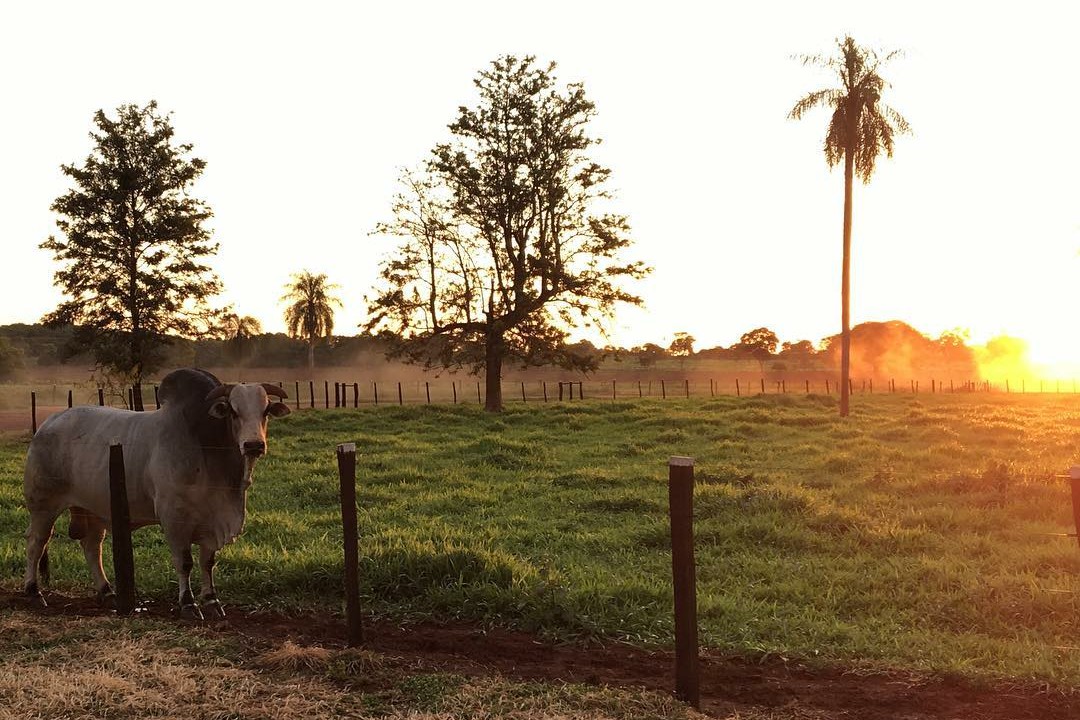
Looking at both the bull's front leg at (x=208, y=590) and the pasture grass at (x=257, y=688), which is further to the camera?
the bull's front leg at (x=208, y=590)

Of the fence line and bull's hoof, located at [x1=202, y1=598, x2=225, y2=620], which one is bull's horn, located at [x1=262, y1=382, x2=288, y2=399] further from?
the fence line

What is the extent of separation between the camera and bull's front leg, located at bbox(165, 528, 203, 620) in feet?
24.1

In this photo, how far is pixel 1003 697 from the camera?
5637mm

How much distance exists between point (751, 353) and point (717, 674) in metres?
135

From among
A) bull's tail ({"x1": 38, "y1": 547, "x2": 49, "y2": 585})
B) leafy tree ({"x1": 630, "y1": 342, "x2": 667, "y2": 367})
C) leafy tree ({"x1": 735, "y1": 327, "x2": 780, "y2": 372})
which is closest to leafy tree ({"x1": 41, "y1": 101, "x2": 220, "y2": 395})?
bull's tail ({"x1": 38, "y1": 547, "x2": 49, "y2": 585})

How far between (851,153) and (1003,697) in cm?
2943

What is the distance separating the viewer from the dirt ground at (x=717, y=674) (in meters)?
5.41

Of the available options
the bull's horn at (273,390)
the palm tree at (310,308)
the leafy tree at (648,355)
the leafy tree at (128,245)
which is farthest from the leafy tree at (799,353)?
the bull's horn at (273,390)

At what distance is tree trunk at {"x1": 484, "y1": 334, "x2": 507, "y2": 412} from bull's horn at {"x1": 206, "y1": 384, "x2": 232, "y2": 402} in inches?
969

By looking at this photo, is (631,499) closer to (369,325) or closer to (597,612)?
(597,612)

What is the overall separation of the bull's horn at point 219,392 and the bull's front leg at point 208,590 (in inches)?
53.8

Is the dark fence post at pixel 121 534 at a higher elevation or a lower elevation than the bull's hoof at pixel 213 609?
higher

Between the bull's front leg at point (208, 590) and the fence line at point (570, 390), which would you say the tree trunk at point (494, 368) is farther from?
the bull's front leg at point (208, 590)

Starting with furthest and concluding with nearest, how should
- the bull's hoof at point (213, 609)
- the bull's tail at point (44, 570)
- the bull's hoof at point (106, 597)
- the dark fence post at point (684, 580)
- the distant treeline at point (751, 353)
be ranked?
1. the distant treeline at point (751, 353)
2. the bull's tail at point (44, 570)
3. the bull's hoof at point (106, 597)
4. the bull's hoof at point (213, 609)
5. the dark fence post at point (684, 580)
